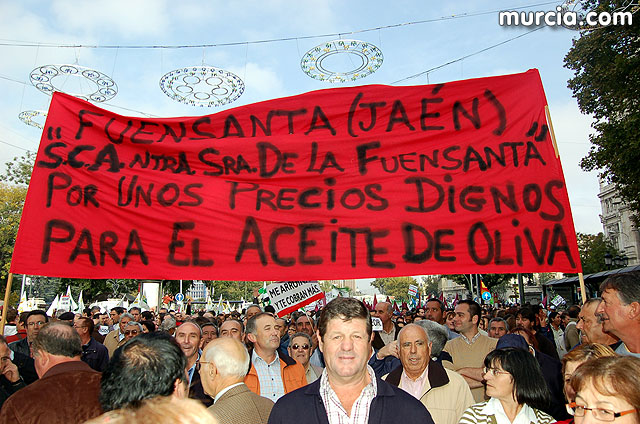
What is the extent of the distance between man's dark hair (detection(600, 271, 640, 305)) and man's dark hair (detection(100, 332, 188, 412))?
308 cm

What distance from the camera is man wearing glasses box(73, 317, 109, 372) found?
22.4ft

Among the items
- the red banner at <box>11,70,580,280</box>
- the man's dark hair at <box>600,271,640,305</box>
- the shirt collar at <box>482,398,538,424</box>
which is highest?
the red banner at <box>11,70,580,280</box>

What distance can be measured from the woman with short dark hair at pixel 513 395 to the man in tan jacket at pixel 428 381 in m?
0.47

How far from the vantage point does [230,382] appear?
3.63 m

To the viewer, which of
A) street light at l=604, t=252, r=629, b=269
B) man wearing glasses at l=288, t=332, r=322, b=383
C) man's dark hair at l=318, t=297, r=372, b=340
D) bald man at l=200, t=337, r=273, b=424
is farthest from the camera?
street light at l=604, t=252, r=629, b=269

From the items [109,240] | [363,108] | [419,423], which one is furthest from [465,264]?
[109,240]

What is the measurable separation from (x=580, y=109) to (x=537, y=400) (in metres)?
19.2

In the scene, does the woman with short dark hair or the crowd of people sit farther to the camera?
the woman with short dark hair

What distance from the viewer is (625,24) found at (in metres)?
16.7

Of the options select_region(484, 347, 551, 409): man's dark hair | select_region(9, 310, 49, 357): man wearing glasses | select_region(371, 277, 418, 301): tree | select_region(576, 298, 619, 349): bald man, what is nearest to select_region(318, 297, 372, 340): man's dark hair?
select_region(484, 347, 551, 409): man's dark hair

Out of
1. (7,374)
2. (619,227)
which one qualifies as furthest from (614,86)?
(619,227)

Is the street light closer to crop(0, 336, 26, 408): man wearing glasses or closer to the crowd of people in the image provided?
the crowd of people

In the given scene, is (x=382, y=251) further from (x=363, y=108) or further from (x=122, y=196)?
Answer: (x=122, y=196)

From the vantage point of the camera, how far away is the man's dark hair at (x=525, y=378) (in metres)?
3.65
